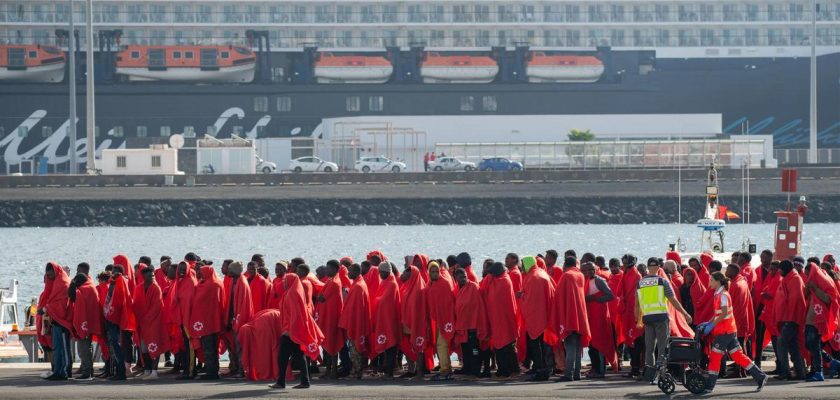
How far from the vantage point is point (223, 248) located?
169 feet

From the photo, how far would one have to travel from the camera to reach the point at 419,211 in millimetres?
63125

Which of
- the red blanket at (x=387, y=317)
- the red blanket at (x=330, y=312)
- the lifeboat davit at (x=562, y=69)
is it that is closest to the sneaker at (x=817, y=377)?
the red blanket at (x=387, y=317)

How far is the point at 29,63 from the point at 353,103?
16.4m

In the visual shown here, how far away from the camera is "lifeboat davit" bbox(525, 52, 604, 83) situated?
83688mm

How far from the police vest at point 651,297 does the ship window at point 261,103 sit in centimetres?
6606

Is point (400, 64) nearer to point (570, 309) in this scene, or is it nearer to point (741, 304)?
point (741, 304)

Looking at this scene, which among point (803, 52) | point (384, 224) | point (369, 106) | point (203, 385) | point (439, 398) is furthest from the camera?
point (803, 52)

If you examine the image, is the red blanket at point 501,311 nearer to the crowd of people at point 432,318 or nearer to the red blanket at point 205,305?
the crowd of people at point 432,318

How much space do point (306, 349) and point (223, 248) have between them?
35.5 metres

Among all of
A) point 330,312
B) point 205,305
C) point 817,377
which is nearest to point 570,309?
point 330,312

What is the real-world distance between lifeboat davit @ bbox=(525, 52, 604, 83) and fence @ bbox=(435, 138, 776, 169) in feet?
27.7

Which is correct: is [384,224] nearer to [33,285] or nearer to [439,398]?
[33,285]

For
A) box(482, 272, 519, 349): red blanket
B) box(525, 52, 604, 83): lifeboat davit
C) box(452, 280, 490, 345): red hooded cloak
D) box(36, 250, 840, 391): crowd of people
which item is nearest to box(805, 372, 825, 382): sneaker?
box(36, 250, 840, 391): crowd of people

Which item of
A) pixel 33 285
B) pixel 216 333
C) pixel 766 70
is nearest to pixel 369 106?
pixel 766 70
